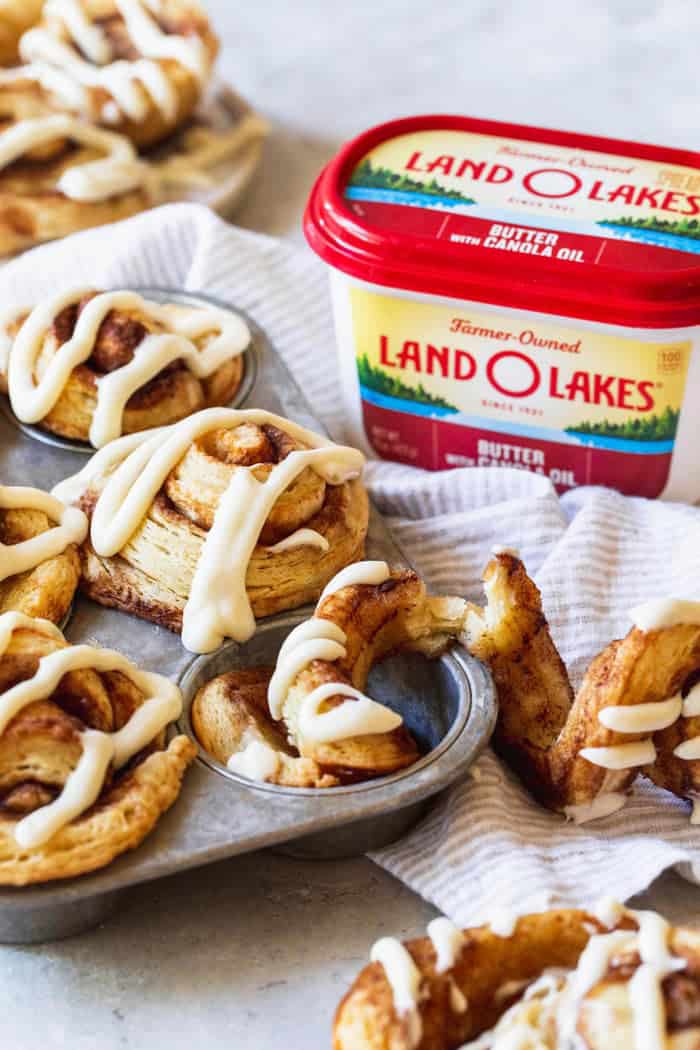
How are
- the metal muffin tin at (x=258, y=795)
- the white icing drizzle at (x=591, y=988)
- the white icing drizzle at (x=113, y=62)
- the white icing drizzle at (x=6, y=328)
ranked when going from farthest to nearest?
the white icing drizzle at (x=113, y=62), the white icing drizzle at (x=6, y=328), the metal muffin tin at (x=258, y=795), the white icing drizzle at (x=591, y=988)

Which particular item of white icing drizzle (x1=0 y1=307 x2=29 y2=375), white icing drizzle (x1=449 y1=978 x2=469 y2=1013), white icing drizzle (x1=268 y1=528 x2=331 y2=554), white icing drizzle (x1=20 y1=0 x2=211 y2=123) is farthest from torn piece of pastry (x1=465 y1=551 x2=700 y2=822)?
white icing drizzle (x1=20 y1=0 x2=211 y2=123)

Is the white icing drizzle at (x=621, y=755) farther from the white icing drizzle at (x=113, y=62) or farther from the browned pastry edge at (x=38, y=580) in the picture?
the white icing drizzle at (x=113, y=62)

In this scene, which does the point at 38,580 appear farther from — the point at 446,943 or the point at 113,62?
the point at 113,62

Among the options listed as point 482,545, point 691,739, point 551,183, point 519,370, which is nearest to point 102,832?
point 691,739

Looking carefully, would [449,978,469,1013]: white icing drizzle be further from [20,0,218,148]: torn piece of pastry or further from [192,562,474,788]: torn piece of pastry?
[20,0,218,148]: torn piece of pastry

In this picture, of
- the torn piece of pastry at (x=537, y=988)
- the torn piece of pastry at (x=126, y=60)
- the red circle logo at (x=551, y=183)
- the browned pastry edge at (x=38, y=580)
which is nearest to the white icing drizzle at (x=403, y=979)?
the torn piece of pastry at (x=537, y=988)
